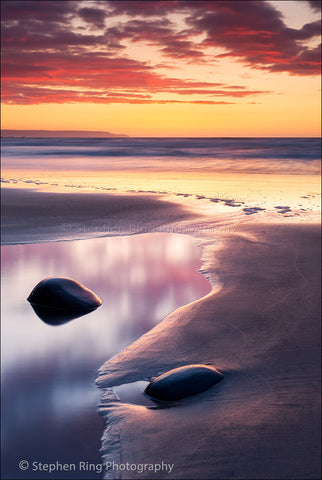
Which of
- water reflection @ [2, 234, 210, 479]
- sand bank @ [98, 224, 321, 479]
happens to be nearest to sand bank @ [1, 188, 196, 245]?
water reflection @ [2, 234, 210, 479]

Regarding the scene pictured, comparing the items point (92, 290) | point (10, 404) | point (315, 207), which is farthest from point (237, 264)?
point (315, 207)

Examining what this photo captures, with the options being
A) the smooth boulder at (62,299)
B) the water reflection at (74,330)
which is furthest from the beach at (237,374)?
the smooth boulder at (62,299)

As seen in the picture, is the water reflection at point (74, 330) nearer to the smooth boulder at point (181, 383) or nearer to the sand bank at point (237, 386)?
the sand bank at point (237, 386)

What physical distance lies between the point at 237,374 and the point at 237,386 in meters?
0.18

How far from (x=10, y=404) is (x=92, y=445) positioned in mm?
786

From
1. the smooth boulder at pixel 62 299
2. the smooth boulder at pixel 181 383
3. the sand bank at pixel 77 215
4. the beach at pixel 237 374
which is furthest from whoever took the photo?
the sand bank at pixel 77 215

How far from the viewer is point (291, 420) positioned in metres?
3.03

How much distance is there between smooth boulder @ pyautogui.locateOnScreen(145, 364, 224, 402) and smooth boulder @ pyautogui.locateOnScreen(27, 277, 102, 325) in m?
1.88

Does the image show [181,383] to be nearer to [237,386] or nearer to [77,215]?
[237,386]

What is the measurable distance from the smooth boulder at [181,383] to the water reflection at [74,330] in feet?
1.52

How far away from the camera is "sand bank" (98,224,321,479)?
2.70 metres

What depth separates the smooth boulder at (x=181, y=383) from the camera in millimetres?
3295

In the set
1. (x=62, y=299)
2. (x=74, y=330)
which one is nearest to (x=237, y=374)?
(x=74, y=330)

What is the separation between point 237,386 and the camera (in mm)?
3436
